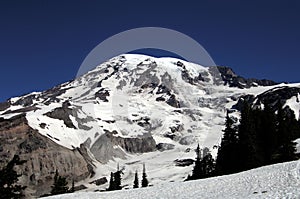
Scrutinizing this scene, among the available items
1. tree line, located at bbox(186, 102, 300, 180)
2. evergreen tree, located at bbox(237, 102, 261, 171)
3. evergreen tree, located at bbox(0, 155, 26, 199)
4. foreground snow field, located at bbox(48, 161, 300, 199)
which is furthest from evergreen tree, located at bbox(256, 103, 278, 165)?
evergreen tree, located at bbox(0, 155, 26, 199)

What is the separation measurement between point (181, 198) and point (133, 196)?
551 cm

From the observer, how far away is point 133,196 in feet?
110

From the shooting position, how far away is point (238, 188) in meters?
30.0

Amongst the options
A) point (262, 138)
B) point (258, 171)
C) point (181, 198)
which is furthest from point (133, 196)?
point (262, 138)

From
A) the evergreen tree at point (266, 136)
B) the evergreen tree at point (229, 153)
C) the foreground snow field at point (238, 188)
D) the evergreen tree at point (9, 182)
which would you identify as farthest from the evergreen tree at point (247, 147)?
the evergreen tree at point (9, 182)

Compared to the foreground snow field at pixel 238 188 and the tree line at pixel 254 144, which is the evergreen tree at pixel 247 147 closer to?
the tree line at pixel 254 144

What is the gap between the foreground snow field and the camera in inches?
1046

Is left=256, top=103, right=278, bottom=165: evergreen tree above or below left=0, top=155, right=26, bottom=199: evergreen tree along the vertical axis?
above

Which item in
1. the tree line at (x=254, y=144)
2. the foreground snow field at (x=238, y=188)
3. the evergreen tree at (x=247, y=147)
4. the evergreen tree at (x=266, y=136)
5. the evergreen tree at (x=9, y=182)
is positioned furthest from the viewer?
the evergreen tree at (x=266, y=136)

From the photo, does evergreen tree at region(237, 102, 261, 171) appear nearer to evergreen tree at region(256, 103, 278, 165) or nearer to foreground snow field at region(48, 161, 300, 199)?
evergreen tree at region(256, 103, 278, 165)

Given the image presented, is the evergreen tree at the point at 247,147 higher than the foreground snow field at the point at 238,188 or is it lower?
higher

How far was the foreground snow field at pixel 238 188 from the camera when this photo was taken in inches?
1046

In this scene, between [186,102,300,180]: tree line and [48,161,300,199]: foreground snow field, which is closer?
[48,161,300,199]: foreground snow field

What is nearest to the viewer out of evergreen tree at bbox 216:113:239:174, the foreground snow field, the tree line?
the foreground snow field
